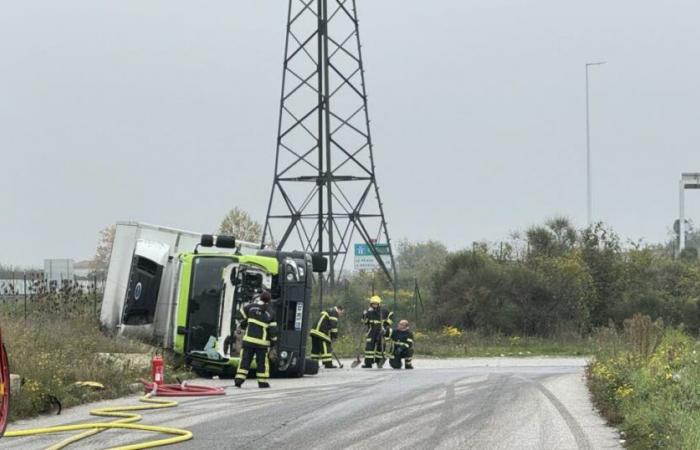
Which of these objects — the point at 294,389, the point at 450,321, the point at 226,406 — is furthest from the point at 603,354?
the point at 450,321

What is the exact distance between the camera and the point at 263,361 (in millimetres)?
17453

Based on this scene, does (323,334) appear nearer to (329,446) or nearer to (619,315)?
(329,446)

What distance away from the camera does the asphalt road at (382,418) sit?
34.1 feet

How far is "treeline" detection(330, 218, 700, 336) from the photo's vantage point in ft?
133

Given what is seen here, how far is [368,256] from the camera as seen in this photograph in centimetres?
4462

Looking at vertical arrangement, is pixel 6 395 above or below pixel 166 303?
below

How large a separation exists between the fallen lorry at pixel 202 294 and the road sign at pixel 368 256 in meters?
23.2

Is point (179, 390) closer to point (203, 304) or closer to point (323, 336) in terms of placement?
point (203, 304)

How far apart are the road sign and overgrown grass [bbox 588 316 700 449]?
26018mm

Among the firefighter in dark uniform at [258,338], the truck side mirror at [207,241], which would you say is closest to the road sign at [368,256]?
the truck side mirror at [207,241]

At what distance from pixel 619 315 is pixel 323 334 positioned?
21597 mm

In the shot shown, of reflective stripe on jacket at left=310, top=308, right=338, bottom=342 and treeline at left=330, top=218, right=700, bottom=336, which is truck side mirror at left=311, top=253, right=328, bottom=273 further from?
treeline at left=330, top=218, right=700, bottom=336

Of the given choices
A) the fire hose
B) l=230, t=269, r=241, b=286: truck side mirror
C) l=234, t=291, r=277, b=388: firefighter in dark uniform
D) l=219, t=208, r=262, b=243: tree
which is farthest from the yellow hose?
l=219, t=208, r=262, b=243: tree

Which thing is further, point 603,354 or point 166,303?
point 166,303
